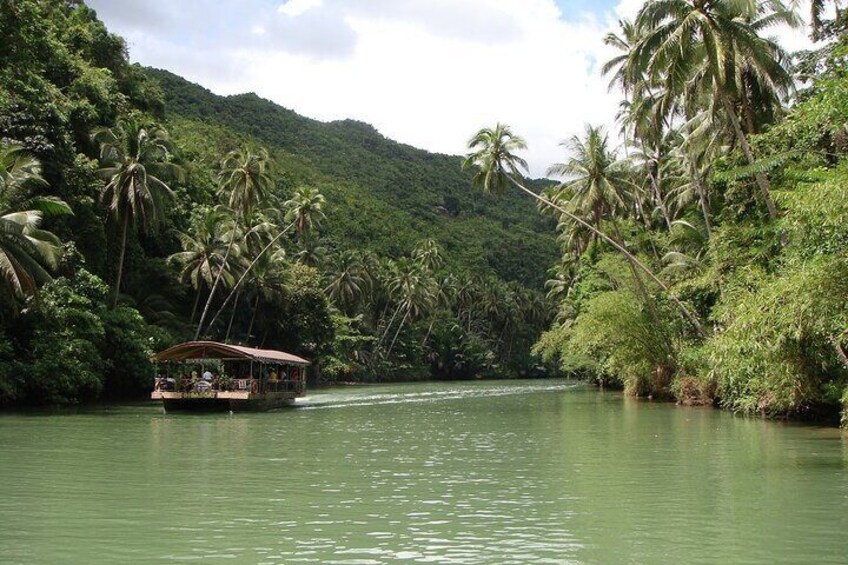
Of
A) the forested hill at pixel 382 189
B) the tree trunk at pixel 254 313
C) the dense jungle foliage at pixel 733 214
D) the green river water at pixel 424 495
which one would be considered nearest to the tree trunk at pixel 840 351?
the dense jungle foliage at pixel 733 214

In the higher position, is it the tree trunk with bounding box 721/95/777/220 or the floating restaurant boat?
the tree trunk with bounding box 721/95/777/220

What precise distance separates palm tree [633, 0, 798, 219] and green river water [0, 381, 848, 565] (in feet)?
34.1

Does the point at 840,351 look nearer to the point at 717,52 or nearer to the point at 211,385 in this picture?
the point at 717,52

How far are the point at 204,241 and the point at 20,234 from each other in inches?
879

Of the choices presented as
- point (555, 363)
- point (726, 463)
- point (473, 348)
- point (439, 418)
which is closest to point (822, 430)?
point (726, 463)

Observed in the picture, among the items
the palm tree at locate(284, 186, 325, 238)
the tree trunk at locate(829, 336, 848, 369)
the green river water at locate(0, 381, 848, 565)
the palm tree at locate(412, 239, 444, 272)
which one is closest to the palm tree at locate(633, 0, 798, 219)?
the tree trunk at locate(829, 336, 848, 369)

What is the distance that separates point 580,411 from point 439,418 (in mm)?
6808

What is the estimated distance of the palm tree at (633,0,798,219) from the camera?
25375 millimetres

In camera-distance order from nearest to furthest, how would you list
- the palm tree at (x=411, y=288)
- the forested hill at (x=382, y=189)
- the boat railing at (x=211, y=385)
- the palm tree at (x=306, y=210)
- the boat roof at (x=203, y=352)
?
the boat roof at (x=203, y=352)
the boat railing at (x=211, y=385)
the palm tree at (x=306, y=210)
the palm tree at (x=411, y=288)
the forested hill at (x=382, y=189)

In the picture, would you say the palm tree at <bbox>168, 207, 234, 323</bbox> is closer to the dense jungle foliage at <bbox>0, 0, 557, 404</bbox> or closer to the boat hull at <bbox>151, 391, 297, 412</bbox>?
the dense jungle foliage at <bbox>0, 0, 557, 404</bbox>

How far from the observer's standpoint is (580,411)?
34781 mm

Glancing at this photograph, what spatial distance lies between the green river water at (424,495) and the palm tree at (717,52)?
34.1ft

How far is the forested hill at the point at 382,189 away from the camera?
96812 millimetres

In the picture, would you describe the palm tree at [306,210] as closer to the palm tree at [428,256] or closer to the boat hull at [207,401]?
the boat hull at [207,401]
